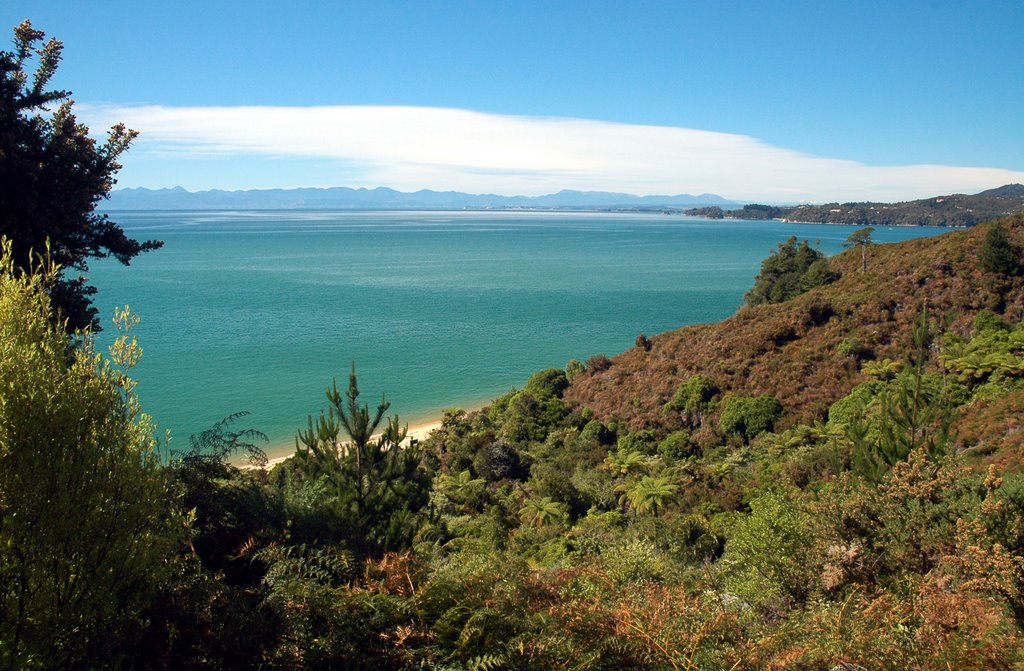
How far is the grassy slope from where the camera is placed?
23.2 meters

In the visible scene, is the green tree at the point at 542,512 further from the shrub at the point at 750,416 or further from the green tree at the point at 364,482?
the shrub at the point at 750,416

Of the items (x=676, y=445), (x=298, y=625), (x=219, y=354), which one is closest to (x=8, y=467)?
(x=298, y=625)

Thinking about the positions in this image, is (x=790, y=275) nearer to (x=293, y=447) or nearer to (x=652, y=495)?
(x=652, y=495)

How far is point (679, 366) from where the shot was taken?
2658 centimetres

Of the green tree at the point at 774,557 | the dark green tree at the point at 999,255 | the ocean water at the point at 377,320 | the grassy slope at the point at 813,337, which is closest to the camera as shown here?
the green tree at the point at 774,557

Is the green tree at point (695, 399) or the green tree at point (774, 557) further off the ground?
the green tree at point (774, 557)

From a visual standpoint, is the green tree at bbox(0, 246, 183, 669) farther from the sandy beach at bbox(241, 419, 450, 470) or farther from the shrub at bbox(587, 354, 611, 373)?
the shrub at bbox(587, 354, 611, 373)

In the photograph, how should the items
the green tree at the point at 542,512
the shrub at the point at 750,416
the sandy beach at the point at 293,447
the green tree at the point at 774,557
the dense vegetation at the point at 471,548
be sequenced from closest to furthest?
1. the dense vegetation at the point at 471,548
2. the green tree at the point at 774,557
3. the green tree at the point at 542,512
4. the shrub at the point at 750,416
5. the sandy beach at the point at 293,447

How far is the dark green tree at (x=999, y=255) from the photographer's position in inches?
1004

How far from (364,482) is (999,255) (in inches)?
1057

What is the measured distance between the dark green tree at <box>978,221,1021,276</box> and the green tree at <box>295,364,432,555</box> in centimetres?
2570

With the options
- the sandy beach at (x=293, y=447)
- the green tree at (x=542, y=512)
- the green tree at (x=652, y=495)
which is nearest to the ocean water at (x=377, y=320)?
the sandy beach at (x=293, y=447)

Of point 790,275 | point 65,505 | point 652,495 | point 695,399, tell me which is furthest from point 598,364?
point 65,505

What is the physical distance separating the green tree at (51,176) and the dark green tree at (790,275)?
33.1 meters
